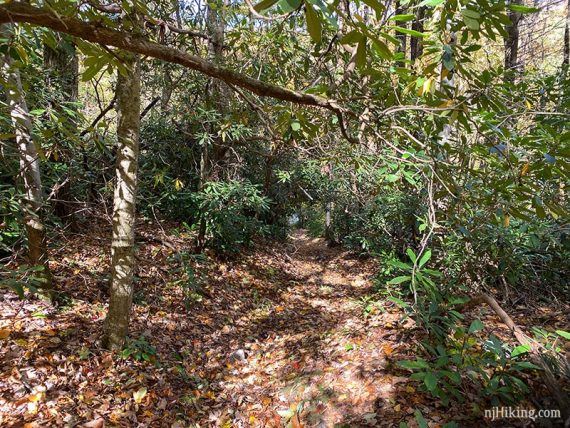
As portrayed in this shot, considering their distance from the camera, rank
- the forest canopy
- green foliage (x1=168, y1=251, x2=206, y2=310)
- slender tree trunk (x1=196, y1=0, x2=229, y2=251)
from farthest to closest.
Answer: slender tree trunk (x1=196, y1=0, x2=229, y2=251)
green foliage (x1=168, y1=251, x2=206, y2=310)
the forest canopy

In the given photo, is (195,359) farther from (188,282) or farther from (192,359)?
(188,282)

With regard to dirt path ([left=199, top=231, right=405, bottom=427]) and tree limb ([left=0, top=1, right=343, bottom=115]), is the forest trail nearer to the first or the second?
Result: dirt path ([left=199, top=231, right=405, bottom=427])

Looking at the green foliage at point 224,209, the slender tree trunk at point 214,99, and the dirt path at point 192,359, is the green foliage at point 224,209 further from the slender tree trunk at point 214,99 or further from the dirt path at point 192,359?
the dirt path at point 192,359

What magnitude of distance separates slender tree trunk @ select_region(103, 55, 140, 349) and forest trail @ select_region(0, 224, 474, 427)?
342mm

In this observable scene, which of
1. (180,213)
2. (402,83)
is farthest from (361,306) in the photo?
(180,213)

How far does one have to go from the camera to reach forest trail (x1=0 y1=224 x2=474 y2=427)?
2.93 metres

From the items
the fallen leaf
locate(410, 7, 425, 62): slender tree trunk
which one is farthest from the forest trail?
locate(410, 7, 425, 62): slender tree trunk

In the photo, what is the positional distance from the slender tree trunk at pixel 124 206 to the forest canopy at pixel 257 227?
0.07 feet

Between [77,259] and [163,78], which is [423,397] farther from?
[163,78]

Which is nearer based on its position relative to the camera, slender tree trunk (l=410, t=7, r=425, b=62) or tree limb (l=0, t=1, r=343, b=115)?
tree limb (l=0, t=1, r=343, b=115)

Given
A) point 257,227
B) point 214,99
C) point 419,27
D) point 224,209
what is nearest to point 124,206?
point 214,99

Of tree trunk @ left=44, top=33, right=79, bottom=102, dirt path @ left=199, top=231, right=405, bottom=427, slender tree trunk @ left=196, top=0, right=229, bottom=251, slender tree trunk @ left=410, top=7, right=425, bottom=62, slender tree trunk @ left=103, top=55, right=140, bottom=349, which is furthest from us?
slender tree trunk @ left=196, top=0, right=229, bottom=251

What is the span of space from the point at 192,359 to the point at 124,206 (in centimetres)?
205

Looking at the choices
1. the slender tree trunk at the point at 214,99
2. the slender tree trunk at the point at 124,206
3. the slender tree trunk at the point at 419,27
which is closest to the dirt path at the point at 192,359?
the slender tree trunk at the point at 124,206
